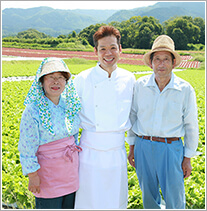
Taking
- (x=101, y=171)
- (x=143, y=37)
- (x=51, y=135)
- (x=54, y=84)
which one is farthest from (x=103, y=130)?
(x=143, y=37)

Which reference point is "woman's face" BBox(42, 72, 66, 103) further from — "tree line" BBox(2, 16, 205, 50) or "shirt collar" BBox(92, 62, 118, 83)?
"tree line" BBox(2, 16, 205, 50)

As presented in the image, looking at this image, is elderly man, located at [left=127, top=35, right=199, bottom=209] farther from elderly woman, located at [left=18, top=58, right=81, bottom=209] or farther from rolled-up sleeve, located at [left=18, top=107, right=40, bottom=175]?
rolled-up sleeve, located at [left=18, top=107, right=40, bottom=175]

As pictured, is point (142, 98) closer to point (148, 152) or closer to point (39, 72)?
point (148, 152)

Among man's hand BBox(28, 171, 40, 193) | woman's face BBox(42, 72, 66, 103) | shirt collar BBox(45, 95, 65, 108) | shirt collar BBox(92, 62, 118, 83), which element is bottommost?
man's hand BBox(28, 171, 40, 193)

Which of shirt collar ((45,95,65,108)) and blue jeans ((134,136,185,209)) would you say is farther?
blue jeans ((134,136,185,209))

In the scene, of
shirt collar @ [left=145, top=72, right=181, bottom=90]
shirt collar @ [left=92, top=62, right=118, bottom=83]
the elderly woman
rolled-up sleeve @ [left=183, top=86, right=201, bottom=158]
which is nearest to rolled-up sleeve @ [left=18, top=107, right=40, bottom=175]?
the elderly woman

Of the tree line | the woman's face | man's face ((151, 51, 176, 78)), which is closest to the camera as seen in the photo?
the woman's face

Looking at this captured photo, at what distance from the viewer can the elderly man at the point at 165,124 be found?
2.26 meters

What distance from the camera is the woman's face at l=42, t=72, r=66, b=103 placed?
2.10 metres

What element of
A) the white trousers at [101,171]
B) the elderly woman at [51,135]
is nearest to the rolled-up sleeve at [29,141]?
the elderly woman at [51,135]

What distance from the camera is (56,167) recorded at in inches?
84.3

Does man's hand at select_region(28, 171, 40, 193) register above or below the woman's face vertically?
below

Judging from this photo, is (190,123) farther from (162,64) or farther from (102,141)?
(102,141)

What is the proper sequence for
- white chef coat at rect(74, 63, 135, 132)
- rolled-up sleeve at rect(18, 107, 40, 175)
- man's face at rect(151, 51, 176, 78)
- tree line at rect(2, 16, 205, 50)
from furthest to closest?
tree line at rect(2, 16, 205, 50), white chef coat at rect(74, 63, 135, 132), man's face at rect(151, 51, 176, 78), rolled-up sleeve at rect(18, 107, 40, 175)
